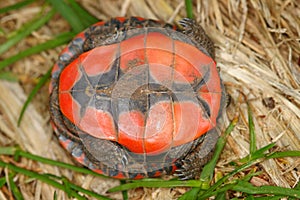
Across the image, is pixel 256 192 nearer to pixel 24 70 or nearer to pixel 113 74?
pixel 113 74

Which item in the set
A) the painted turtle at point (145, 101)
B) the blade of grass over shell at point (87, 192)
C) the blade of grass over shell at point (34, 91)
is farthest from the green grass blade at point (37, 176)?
the blade of grass over shell at point (34, 91)

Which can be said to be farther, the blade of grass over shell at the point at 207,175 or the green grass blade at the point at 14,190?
the green grass blade at the point at 14,190

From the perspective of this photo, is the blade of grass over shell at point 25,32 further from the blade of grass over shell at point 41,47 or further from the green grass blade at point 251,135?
the green grass blade at point 251,135

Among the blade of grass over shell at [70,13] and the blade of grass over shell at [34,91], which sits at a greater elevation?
the blade of grass over shell at [70,13]

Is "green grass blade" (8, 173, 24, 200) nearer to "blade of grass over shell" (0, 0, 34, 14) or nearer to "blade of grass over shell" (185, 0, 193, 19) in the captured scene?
"blade of grass over shell" (0, 0, 34, 14)

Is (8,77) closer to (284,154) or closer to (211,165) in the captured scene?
(211,165)

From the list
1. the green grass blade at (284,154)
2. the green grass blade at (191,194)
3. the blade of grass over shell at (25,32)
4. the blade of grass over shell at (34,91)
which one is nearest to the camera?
the green grass blade at (284,154)

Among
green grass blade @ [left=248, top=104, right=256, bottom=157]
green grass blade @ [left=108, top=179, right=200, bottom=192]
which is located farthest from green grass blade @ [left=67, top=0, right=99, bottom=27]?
green grass blade @ [left=248, top=104, right=256, bottom=157]
